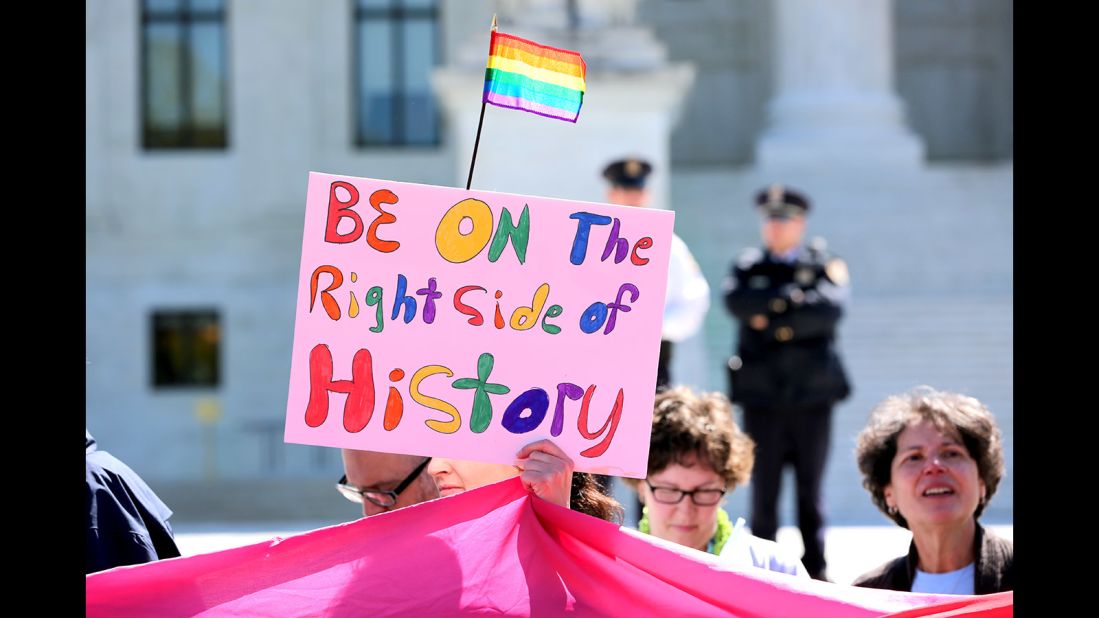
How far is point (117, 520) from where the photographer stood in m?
3.31

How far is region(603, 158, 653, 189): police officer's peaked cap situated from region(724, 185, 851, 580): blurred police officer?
68cm

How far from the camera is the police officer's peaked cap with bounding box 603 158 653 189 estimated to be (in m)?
7.86

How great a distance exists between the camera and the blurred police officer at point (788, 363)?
301 inches

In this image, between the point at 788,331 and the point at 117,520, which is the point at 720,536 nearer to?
the point at 117,520

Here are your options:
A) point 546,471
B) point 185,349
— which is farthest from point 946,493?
point 185,349

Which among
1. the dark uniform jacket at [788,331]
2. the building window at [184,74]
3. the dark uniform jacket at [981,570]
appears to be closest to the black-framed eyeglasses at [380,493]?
the dark uniform jacket at [981,570]

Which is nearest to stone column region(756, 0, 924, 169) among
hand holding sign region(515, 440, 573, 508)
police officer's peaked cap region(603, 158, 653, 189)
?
police officer's peaked cap region(603, 158, 653, 189)

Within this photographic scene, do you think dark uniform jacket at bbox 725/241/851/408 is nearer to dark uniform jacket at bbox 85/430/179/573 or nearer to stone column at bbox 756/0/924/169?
dark uniform jacket at bbox 85/430/179/573

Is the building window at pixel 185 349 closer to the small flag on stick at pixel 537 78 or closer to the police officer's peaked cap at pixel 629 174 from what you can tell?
the police officer's peaked cap at pixel 629 174

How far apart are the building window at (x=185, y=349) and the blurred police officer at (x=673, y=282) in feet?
47.2
